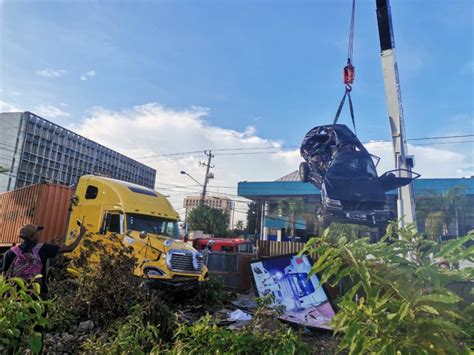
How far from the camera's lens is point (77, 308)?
548 centimetres

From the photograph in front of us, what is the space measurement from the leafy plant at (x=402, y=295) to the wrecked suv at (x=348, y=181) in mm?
7502

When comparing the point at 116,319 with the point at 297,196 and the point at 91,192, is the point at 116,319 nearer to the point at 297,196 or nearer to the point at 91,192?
the point at 91,192

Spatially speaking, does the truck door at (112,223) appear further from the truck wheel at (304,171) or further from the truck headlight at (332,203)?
the truck wheel at (304,171)

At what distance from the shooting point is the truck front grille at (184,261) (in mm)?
8242

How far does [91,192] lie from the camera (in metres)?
9.50

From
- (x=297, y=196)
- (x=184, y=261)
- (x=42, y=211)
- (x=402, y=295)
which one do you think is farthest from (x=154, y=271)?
(x=297, y=196)

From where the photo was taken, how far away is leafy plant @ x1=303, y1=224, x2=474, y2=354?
4.55 ft

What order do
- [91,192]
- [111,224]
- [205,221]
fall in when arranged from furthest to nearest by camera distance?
[205,221] < [91,192] < [111,224]

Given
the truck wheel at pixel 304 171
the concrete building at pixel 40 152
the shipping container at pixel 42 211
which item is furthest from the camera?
the concrete building at pixel 40 152

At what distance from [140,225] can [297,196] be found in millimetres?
27994

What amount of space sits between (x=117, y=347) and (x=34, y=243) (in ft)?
7.19

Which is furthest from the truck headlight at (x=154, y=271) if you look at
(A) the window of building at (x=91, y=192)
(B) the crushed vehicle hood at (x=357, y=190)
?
(B) the crushed vehicle hood at (x=357, y=190)

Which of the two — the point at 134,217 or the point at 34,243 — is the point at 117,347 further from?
the point at 134,217

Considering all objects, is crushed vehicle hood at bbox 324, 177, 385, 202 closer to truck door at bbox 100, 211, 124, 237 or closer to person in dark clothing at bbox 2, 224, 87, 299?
truck door at bbox 100, 211, 124, 237
